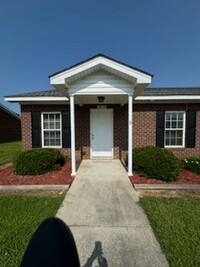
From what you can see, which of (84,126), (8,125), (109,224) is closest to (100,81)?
(84,126)

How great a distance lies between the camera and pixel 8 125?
21.9 metres

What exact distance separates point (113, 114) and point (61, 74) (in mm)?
3763

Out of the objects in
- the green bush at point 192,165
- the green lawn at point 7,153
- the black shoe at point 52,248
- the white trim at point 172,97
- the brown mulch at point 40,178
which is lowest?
the green lawn at point 7,153

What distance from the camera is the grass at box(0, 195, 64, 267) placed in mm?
2633

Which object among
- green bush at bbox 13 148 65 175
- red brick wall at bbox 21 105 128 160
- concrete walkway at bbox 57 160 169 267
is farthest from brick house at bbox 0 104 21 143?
concrete walkway at bbox 57 160 169 267

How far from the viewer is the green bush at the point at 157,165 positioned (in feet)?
19.0

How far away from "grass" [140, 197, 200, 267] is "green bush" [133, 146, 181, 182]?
1.33 metres

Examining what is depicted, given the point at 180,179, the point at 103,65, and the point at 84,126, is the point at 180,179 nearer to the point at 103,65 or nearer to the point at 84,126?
the point at 103,65

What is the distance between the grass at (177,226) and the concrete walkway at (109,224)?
14 centimetres

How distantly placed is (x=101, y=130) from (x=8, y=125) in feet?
55.4

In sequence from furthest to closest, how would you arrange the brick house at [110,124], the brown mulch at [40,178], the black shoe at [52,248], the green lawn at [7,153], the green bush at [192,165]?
the green lawn at [7,153]
the brick house at [110,124]
the green bush at [192,165]
the brown mulch at [40,178]
the black shoe at [52,248]

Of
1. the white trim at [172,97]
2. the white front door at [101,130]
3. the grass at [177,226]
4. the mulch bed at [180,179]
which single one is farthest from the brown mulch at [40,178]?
the white trim at [172,97]

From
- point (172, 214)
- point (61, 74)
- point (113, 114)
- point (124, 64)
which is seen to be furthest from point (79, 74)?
point (172, 214)

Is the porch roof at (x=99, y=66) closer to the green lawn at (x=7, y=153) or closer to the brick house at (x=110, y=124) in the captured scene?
the brick house at (x=110, y=124)
